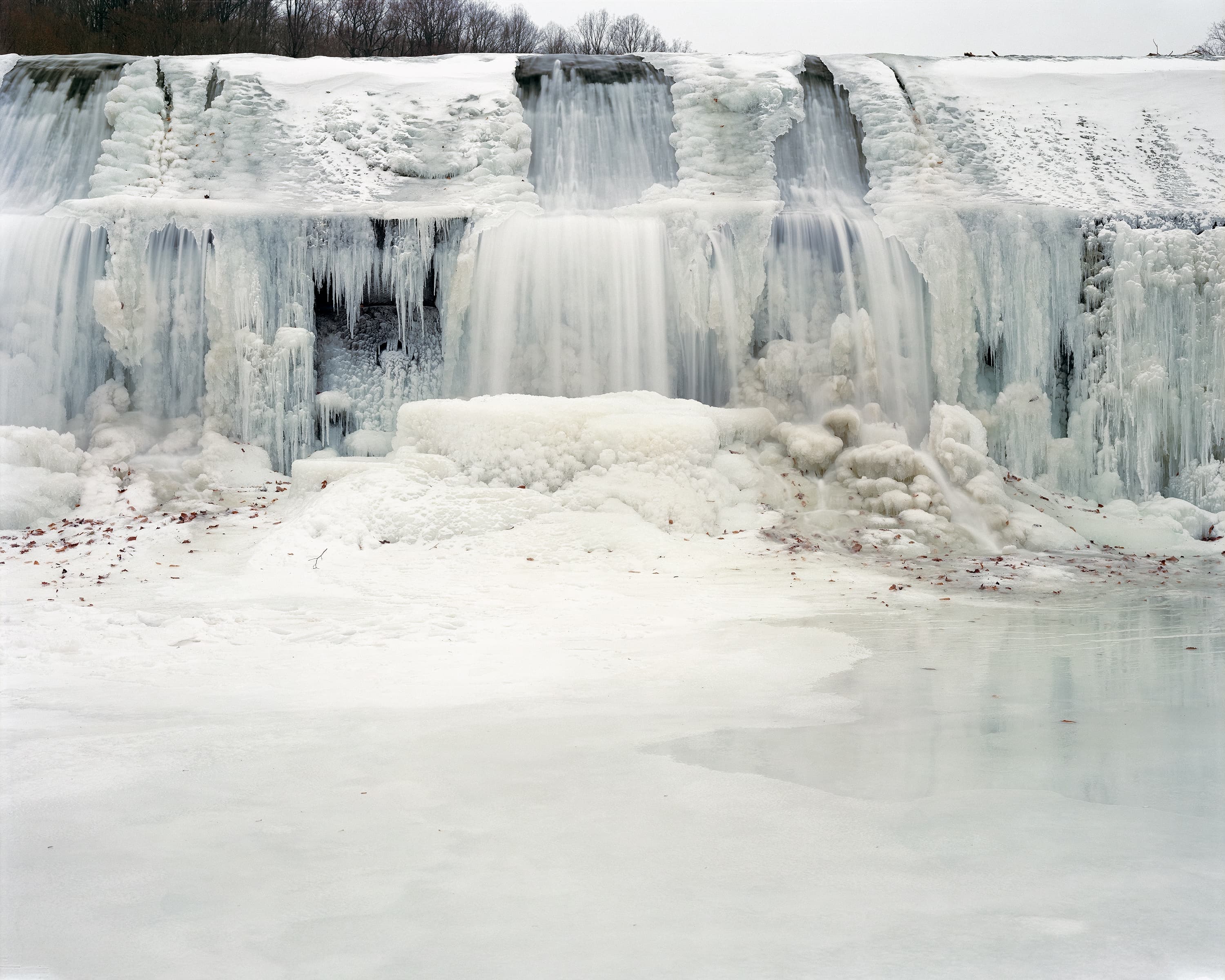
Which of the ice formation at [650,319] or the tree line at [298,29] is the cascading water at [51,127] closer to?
the ice formation at [650,319]

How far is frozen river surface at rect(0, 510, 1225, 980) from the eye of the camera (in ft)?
6.89

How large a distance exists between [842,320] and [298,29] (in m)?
19.5

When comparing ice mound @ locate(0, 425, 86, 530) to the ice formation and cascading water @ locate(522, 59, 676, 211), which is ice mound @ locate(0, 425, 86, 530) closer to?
the ice formation

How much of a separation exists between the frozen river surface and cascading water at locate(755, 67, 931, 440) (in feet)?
13.8

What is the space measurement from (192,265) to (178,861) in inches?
329

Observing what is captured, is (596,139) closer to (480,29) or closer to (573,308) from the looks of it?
(573,308)

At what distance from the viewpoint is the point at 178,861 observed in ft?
8.11

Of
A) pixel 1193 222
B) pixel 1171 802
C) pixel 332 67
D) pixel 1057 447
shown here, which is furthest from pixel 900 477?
pixel 332 67

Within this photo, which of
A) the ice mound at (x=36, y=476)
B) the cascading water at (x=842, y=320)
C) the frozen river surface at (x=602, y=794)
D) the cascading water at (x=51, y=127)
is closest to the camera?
the frozen river surface at (x=602, y=794)

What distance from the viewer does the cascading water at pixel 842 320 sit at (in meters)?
9.48

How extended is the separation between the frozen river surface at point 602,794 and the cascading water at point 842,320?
4198 mm

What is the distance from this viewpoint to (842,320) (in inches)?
377

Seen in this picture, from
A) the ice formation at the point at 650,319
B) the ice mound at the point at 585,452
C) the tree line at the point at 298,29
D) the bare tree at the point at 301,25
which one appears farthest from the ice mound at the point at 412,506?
the bare tree at the point at 301,25

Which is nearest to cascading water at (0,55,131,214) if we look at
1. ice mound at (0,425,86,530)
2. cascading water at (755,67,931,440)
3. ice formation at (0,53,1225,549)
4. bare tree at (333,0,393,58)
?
ice formation at (0,53,1225,549)
